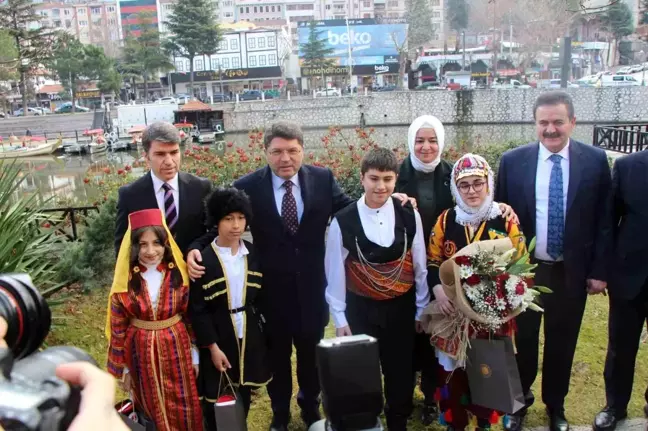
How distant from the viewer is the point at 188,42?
4441 centimetres

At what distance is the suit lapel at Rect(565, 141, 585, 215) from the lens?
2.76 metres

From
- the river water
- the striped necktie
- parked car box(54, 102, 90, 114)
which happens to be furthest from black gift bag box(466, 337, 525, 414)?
parked car box(54, 102, 90, 114)

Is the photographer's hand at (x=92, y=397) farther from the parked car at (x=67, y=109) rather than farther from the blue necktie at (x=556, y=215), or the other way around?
the parked car at (x=67, y=109)

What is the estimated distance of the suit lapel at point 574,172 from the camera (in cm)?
276

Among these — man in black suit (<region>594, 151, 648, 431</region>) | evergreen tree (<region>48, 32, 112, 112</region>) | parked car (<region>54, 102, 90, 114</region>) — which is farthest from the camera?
parked car (<region>54, 102, 90, 114</region>)

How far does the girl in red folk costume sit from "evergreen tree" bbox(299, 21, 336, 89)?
4841 centimetres

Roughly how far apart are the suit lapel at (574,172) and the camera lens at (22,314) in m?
2.60

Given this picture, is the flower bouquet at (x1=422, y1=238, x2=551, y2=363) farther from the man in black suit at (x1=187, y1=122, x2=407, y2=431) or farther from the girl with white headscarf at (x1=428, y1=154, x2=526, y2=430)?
the man in black suit at (x1=187, y1=122, x2=407, y2=431)

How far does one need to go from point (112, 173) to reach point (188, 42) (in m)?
40.8

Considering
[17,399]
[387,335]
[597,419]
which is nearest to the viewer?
[17,399]

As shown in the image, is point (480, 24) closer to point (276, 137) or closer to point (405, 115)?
point (405, 115)

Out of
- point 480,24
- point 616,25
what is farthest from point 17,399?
point 480,24

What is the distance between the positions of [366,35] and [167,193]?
5339cm

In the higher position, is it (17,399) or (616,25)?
(616,25)
